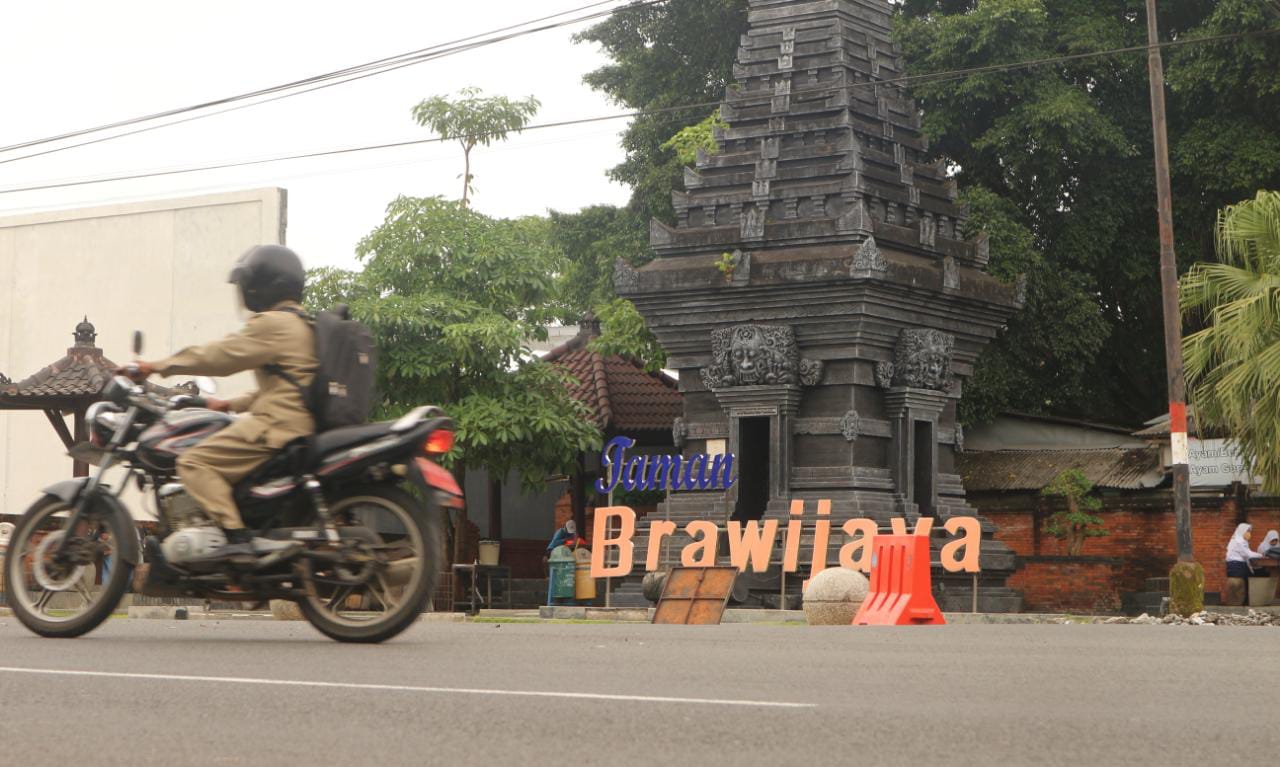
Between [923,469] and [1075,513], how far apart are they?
5.81 meters

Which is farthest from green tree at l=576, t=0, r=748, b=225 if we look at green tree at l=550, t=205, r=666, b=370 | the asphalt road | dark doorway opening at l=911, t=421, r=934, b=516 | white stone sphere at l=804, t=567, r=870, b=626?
the asphalt road

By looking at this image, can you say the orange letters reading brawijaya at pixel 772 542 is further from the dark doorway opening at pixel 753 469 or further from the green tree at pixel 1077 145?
the green tree at pixel 1077 145

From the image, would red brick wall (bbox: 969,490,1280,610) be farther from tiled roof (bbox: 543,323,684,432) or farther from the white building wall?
the white building wall

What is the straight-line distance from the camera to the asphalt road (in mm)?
5410

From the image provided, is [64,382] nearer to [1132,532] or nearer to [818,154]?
[818,154]

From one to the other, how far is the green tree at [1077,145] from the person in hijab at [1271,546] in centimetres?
590

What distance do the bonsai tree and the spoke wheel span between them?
23.7 m

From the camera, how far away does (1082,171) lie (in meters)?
36.0

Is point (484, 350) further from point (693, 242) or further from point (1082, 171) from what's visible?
point (1082, 171)

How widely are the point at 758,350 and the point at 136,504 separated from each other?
16.8 meters

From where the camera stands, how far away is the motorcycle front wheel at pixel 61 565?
9.63 metres

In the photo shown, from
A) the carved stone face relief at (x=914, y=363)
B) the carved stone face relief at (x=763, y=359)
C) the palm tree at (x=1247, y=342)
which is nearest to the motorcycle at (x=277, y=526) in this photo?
the palm tree at (x=1247, y=342)

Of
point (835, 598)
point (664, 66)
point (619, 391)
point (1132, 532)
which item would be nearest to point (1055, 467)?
point (1132, 532)

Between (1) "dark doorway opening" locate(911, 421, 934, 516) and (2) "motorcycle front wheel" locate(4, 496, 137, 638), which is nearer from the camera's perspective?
(2) "motorcycle front wheel" locate(4, 496, 137, 638)
